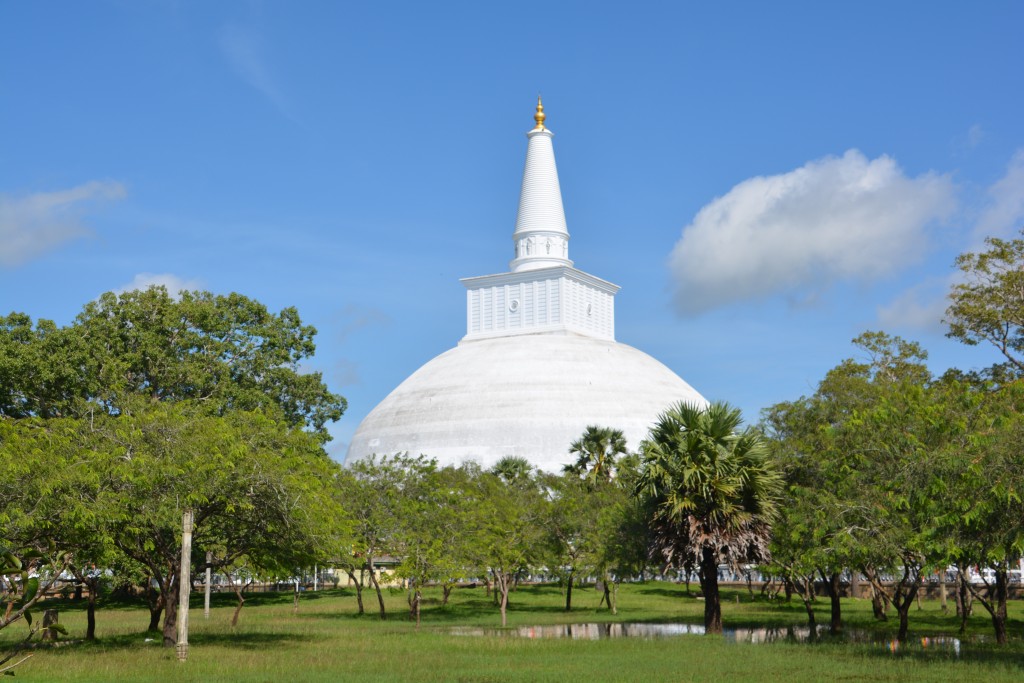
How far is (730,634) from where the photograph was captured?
33.0m

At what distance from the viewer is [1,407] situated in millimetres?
50000

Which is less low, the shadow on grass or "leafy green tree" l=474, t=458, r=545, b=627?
"leafy green tree" l=474, t=458, r=545, b=627

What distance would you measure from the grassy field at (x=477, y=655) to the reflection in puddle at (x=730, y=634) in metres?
→ 0.69

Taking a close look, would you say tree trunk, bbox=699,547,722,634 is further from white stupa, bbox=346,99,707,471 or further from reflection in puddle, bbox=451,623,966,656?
white stupa, bbox=346,99,707,471

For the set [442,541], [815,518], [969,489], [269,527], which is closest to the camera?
[969,489]

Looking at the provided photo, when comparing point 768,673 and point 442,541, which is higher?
point 442,541

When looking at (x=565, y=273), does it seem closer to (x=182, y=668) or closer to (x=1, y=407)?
(x=1, y=407)

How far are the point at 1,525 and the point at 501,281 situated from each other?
68.4 m

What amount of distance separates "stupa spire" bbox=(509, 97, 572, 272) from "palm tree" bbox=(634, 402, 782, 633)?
178 feet

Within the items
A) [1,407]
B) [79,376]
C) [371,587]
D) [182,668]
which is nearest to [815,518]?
[182,668]

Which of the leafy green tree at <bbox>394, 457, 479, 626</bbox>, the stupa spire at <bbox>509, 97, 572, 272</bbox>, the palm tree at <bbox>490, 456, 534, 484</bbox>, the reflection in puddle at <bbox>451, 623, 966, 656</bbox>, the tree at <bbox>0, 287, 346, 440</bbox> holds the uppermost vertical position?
the stupa spire at <bbox>509, 97, 572, 272</bbox>

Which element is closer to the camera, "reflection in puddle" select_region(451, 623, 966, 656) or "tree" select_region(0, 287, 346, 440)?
"reflection in puddle" select_region(451, 623, 966, 656)

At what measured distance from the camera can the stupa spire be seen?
276ft

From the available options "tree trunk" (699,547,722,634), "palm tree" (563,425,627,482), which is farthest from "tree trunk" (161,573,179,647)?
"palm tree" (563,425,627,482)
